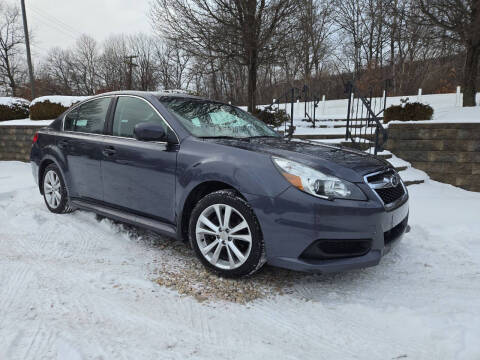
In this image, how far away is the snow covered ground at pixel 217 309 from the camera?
2.00 meters

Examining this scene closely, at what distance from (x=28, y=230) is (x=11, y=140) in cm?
799

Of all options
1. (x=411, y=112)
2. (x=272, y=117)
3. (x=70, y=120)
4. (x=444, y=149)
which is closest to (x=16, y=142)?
(x=70, y=120)

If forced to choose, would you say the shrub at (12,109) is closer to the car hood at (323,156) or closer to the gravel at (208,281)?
the gravel at (208,281)

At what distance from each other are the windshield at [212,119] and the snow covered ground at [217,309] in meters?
1.26

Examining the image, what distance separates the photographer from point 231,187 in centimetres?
285

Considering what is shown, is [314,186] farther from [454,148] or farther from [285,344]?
[454,148]

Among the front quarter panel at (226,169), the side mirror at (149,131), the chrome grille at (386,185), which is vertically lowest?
the chrome grille at (386,185)

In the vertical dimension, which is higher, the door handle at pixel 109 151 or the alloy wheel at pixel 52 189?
the door handle at pixel 109 151

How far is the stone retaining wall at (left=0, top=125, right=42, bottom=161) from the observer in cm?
1009

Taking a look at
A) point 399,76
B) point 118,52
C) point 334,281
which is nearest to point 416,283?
point 334,281

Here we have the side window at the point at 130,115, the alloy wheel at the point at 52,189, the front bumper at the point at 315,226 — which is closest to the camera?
the front bumper at the point at 315,226

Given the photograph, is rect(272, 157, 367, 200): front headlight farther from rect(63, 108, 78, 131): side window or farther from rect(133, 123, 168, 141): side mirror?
rect(63, 108, 78, 131): side window

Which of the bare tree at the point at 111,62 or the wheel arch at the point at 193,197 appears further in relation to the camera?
the bare tree at the point at 111,62

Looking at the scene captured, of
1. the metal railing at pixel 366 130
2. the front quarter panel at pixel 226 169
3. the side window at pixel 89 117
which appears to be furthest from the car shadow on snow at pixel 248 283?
the metal railing at pixel 366 130
